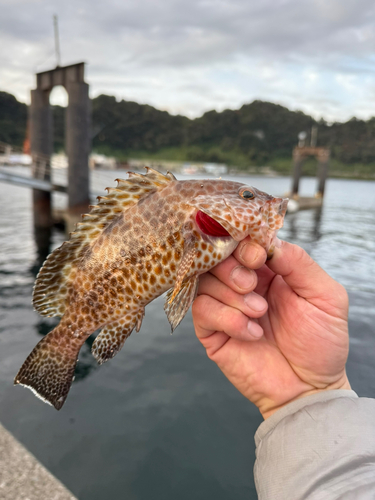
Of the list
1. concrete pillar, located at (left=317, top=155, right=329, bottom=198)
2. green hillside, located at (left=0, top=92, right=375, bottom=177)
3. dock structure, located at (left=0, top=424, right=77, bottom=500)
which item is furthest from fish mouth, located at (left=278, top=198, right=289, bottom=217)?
green hillside, located at (left=0, top=92, right=375, bottom=177)

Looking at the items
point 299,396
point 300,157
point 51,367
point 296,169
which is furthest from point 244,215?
point 300,157

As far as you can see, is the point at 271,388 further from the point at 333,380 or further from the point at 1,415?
the point at 1,415

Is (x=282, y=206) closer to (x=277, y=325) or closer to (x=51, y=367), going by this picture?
(x=277, y=325)

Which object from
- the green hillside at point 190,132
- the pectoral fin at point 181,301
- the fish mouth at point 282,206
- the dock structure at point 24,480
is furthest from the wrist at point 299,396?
the green hillside at point 190,132

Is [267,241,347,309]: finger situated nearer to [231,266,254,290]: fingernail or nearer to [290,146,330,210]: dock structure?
[231,266,254,290]: fingernail

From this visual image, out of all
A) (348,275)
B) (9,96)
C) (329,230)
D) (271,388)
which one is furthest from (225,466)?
(9,96)

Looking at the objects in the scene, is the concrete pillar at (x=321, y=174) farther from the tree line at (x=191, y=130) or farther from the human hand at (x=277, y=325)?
the tree line at (x=191, y=130)

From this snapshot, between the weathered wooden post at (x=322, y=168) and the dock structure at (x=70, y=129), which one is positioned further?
the weathered wooden post at (x=322, y=168)
